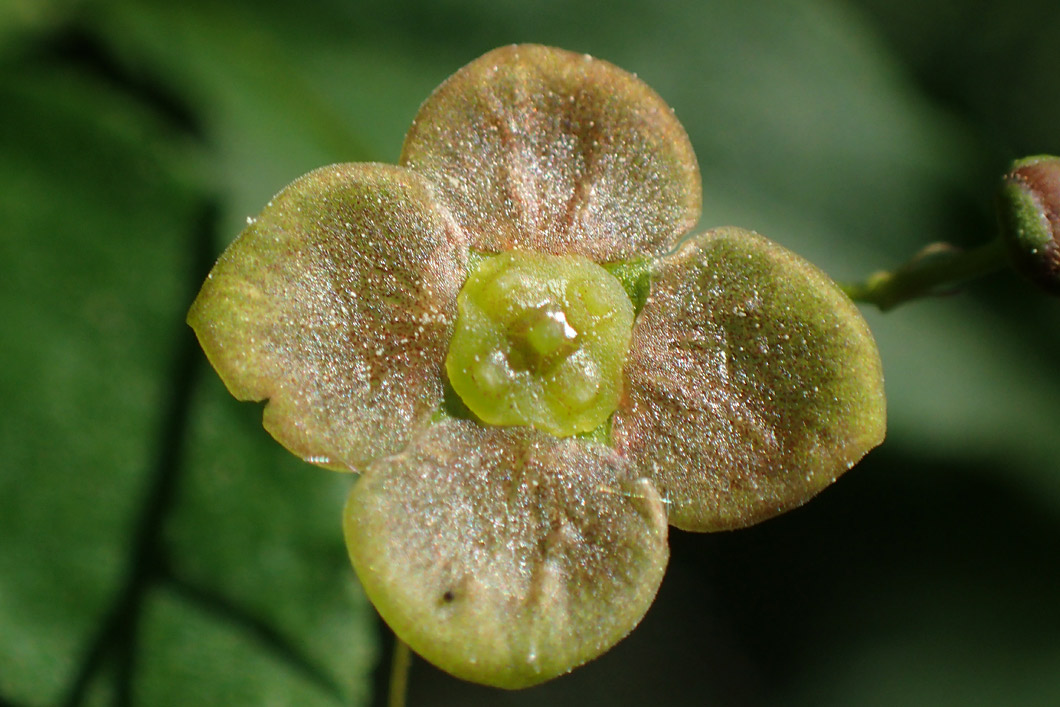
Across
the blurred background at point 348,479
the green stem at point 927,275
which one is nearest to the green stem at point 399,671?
the blurred background at point 348,479

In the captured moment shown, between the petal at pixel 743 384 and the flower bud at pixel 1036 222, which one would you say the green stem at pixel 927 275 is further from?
the petal at pixel 743 384

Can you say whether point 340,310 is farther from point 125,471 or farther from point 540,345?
point 125,471

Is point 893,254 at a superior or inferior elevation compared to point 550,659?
superior

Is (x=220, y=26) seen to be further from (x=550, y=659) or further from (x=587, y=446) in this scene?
(x=550, y=659)

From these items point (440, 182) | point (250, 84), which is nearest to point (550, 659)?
point (440, 182)

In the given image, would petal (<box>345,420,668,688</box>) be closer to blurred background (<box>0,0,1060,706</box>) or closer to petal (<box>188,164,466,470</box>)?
petal (<box>188,164,466,470</box>)

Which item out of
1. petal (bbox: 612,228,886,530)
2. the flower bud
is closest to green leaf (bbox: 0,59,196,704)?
petal (bbox: 612,228,886,530)
